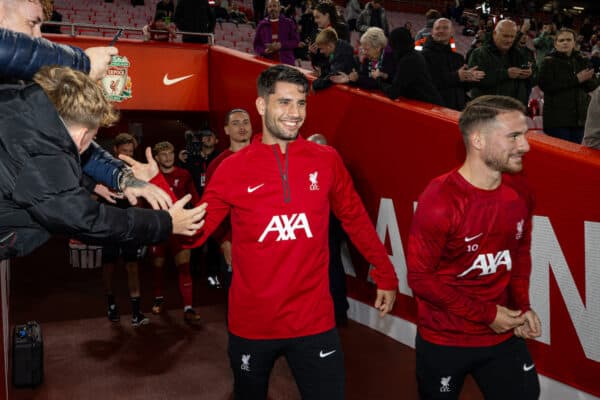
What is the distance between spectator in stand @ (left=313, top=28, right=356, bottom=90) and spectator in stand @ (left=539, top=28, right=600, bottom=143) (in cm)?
181

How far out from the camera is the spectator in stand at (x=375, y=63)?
604 cm

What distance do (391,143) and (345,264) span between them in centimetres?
145

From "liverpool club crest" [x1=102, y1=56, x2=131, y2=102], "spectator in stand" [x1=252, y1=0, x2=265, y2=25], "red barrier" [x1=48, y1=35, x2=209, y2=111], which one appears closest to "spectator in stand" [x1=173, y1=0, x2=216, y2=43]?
"red barrier" [x1=48, y1=35, x2=209, y2=111]

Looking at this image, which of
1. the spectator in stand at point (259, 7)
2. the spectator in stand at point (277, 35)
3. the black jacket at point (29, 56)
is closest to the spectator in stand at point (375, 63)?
the spectator in stand at point (277, 35)

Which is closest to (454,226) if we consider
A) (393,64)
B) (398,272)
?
(398,272)

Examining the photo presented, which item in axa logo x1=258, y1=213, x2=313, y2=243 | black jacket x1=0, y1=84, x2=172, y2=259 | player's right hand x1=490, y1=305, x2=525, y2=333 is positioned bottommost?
player's right hand x1=490, y1=305, x2=525, y2=333

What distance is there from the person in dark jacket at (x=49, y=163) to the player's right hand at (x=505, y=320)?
1.60m

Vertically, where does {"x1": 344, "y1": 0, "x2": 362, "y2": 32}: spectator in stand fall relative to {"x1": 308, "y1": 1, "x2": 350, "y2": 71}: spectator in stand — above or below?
above

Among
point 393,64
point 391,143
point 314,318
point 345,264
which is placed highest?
point 393,64

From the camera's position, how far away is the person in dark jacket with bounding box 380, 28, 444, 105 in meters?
5.49

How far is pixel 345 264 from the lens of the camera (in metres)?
6.46

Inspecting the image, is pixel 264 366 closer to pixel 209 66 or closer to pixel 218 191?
pixel 218 191

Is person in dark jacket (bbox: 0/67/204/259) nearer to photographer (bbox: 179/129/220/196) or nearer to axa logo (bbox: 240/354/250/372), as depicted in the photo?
axa logo (bbox: 240/354/250/372)

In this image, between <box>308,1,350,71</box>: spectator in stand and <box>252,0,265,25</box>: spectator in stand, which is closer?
<box>308,1,350,71</box>: spectator in stand
